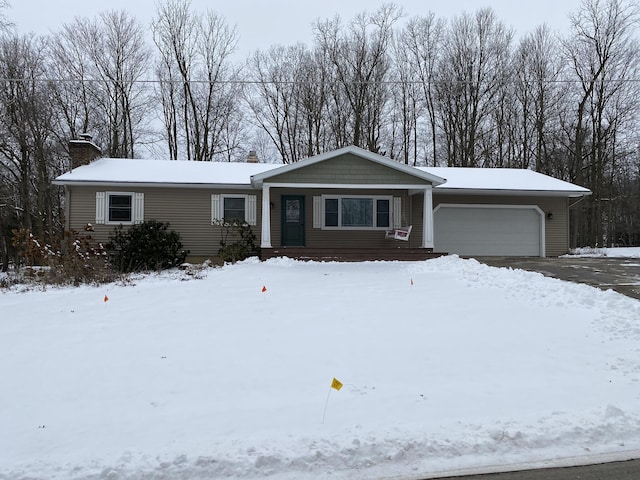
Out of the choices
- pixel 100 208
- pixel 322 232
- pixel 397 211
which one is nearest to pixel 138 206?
pixel 100 208

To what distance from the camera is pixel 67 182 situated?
15367mm

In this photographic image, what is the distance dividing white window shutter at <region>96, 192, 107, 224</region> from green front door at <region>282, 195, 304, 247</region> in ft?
20.2

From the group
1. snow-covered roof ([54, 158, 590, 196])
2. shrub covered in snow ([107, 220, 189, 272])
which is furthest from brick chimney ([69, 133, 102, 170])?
shrub covered in snow ([107, 220, 189, 272])

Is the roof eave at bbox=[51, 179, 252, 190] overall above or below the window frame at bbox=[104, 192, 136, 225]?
above

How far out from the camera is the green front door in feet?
56.0

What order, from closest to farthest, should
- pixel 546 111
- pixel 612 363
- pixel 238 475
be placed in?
pixel 238 475, pixel 612 363, pixel 546 111

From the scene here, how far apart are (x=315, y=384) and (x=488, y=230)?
49.0ft

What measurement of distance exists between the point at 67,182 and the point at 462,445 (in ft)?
50.2

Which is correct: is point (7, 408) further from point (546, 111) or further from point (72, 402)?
point (546, 111)

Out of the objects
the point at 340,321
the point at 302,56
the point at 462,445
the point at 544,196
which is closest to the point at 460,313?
the point at 340,321

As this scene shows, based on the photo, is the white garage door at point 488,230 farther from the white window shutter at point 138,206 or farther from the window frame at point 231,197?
the white window shutter at point 138,206

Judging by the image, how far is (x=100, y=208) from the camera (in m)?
16.1

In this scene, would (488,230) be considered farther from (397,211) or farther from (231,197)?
(231,197)

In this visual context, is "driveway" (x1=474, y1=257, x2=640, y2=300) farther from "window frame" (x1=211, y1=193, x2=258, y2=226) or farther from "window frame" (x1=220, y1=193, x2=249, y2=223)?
"window frame" (x1=220, y1=193, x2=249, y2=223)
